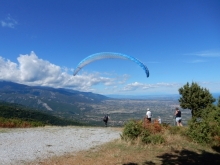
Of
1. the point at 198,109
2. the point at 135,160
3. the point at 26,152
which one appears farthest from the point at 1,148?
the point at 198,109

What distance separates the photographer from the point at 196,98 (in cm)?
3888

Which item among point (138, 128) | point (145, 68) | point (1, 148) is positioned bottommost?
point (1, 148)

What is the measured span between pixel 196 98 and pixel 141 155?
29.9m

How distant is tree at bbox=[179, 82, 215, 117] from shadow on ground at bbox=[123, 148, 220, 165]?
2669 centimetres

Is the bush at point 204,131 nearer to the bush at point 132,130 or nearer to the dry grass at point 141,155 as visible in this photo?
the dry grass at point 141,155

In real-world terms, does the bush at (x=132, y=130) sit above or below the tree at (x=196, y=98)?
below

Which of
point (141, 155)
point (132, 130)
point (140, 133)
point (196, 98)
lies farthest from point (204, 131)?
point (196, 98)

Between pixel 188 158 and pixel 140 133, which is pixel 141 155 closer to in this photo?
pixel 188 158

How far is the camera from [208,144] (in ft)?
51.4

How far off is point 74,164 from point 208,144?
10.3 m

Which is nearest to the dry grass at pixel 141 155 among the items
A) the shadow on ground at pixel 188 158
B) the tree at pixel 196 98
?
the shadow on ground at pixel 188 158

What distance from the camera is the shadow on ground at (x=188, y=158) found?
1106 cm

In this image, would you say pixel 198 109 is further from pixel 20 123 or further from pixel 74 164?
pixel 74 164

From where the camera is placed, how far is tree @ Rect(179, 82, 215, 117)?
38719 mm
